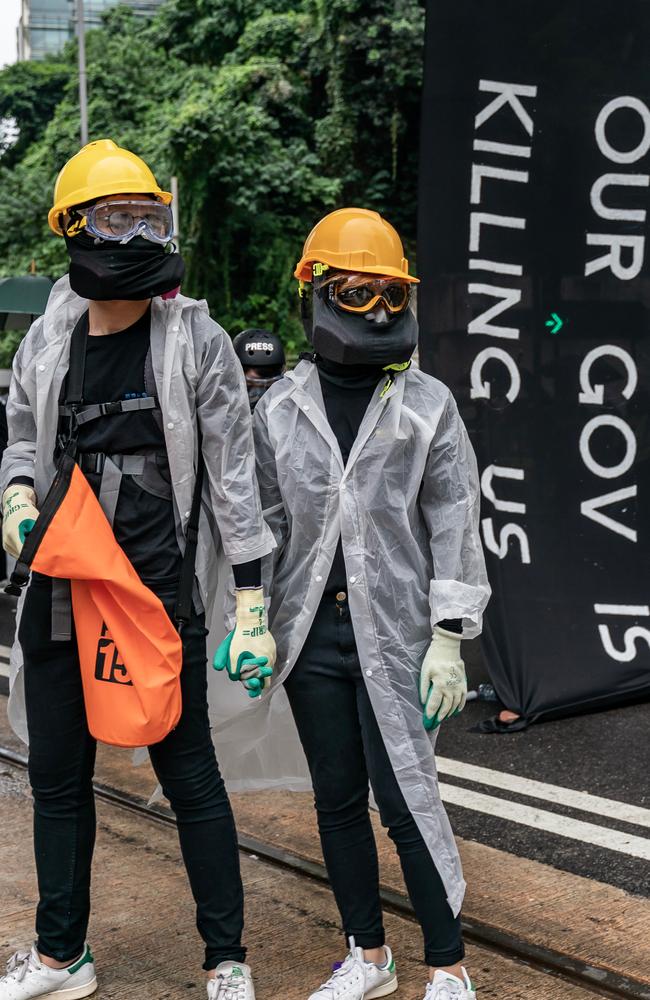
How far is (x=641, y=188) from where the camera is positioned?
5336mm

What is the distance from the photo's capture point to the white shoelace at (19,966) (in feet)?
9.57

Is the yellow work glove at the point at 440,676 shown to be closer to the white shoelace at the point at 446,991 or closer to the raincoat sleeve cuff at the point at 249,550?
the raincoat sleeve cuff at the point at 249,550

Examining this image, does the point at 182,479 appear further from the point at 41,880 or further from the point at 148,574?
the point at 41,880

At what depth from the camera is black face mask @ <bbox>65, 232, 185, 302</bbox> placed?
2699 millimetres

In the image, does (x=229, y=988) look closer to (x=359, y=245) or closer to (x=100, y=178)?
(x=359, y=245)

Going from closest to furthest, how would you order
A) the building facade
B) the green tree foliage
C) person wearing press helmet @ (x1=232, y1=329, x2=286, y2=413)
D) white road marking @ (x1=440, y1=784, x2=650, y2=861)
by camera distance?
white road marking @ (x1=440, y1=784, x2=650, y2=861) < person wearing press helmet @ (x1=232, y1=329, x2=286, y2=413) < the green tree foliage < the building facade

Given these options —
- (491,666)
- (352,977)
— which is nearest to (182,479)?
(352,977)

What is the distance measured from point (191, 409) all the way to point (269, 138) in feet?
76.7

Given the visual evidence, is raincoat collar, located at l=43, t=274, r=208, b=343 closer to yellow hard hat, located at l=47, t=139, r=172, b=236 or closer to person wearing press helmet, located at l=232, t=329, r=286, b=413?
yellow hard hat, located at l=47, t=139, r=172, b=236

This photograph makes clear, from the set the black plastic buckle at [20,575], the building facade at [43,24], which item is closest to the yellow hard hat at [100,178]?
the black plastic buckle at [20,575]

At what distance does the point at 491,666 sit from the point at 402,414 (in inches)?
117

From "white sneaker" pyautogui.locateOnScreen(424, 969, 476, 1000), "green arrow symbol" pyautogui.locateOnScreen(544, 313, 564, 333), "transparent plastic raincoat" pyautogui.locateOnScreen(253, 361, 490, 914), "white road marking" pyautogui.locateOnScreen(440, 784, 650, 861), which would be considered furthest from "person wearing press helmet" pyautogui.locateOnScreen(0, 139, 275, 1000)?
"green arrow symbol" pyautogui.locateOnScreen(544, 313, 564, 333)

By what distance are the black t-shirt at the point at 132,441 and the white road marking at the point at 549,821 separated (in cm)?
202

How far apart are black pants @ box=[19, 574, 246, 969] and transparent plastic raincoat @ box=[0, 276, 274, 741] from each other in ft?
0.75
